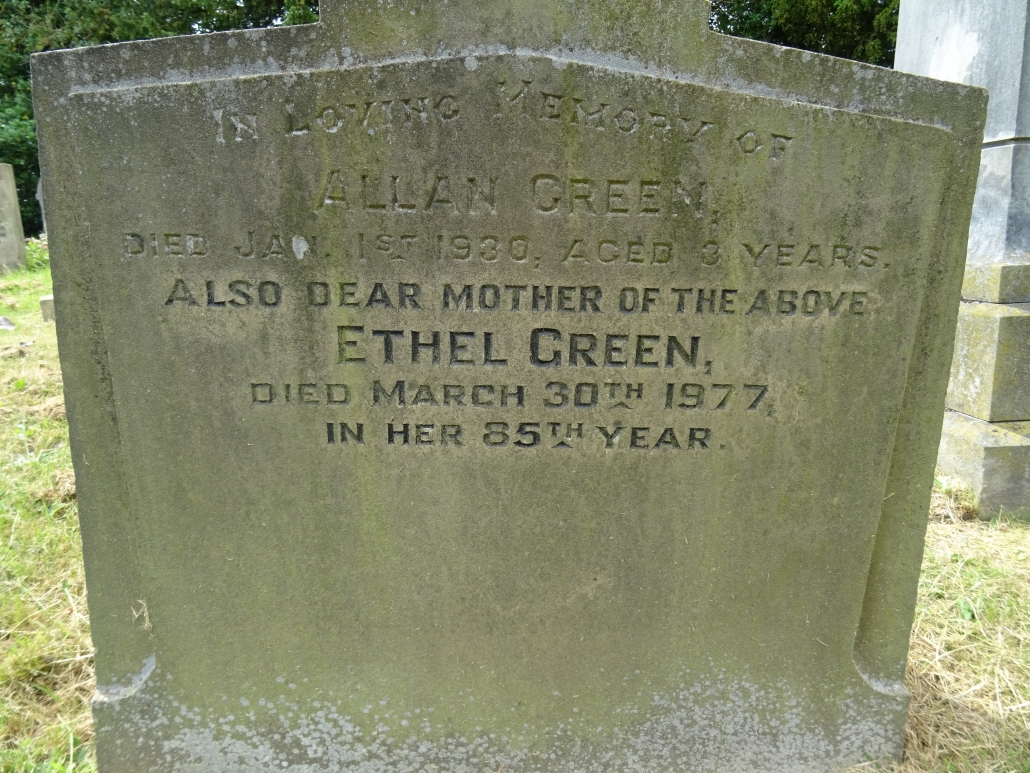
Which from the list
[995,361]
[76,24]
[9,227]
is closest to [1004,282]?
[995,361]

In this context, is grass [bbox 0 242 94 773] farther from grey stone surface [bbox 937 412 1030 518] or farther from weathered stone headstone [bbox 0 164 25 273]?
weathered stone headstone [bbox 0 164 25 273]

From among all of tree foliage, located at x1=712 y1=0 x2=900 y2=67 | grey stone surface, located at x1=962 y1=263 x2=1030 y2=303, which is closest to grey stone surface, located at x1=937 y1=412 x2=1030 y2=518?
grey stone surface, located at x1=962 y1=263 x2=1030 y2=303

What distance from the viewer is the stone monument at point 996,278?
326 centimetres

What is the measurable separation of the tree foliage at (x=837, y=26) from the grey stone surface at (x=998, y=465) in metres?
7.33

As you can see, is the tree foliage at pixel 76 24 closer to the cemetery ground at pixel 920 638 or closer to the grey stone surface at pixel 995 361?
the cemetery ground at pixel 920 638

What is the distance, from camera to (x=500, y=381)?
187cm

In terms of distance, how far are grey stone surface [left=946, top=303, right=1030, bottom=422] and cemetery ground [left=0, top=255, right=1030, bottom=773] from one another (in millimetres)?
496

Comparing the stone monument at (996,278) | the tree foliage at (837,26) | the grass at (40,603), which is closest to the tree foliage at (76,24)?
the tree foliage at (837,26)

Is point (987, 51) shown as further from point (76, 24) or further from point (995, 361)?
point (76, 24)

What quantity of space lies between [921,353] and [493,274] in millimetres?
1265

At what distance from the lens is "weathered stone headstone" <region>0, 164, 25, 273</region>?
36.9ft

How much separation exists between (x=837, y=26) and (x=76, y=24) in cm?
1707

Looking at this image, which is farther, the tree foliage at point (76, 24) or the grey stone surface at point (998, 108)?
the tree foliage at point (76, 24)

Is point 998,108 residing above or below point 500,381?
above
